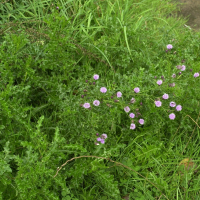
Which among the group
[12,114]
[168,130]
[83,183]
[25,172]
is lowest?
[168,130]

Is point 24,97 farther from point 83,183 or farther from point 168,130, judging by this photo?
point 168,130

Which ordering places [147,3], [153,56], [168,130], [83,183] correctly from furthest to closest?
[147,3], [153,56], [168,130], [83,183]

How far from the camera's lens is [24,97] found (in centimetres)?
205

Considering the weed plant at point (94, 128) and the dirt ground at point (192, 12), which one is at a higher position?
the weed plant at point (94, 128)

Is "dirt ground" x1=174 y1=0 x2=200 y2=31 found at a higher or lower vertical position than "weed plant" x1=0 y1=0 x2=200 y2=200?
lower

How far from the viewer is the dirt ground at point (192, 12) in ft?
13.1

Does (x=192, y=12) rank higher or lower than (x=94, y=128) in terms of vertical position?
lower

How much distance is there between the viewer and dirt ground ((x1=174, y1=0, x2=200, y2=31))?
4000 mm

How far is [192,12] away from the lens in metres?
4.21

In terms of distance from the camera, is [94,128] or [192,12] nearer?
[94,128]

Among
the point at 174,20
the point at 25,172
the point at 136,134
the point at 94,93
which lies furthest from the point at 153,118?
the point at 174,20

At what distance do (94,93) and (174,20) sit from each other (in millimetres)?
2730

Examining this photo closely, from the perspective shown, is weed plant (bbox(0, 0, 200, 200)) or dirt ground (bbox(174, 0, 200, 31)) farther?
dirt ground (bbox(174, 0, 200, 31))

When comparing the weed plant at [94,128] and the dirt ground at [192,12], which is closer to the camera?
the weed plant at [94,128]
